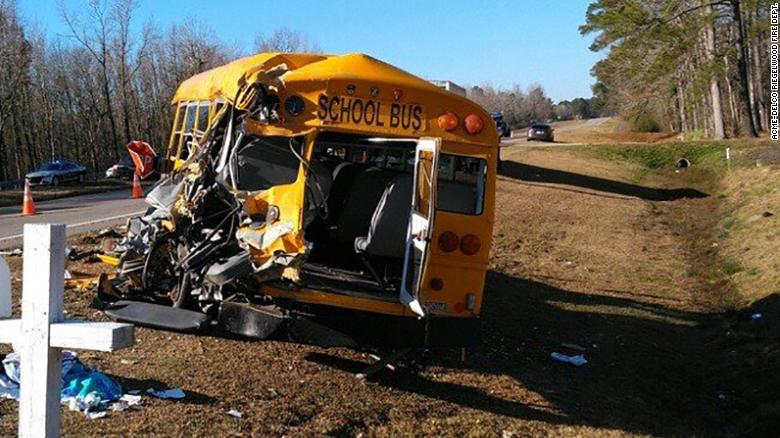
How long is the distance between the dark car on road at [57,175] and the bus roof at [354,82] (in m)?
34.2

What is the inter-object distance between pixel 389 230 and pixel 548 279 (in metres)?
7.61

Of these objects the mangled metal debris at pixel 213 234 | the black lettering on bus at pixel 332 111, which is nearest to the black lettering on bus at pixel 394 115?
the black lettering on bus at pixel 332 111

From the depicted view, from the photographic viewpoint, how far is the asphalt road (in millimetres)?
16302

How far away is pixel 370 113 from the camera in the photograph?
6777 millimetres

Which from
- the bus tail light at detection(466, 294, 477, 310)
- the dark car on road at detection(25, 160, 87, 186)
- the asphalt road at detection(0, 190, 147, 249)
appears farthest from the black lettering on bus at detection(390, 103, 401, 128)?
the dark car on road at detection(25, 160, 87, 186)

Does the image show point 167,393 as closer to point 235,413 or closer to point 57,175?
point 235,413

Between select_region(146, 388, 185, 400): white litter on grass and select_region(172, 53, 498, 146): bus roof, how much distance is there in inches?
97.5

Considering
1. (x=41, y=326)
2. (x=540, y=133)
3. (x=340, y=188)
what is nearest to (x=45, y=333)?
(x=41, y=326)

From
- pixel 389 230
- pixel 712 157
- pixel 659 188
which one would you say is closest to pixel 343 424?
pixel 389 230

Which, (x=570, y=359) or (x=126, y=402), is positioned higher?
(x=126, y=402)

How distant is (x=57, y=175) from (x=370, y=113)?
35.6m

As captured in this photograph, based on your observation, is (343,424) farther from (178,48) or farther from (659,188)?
(178,48)

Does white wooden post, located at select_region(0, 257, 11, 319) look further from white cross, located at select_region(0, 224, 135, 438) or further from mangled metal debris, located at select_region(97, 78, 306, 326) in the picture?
mangled metal debris, located at select_region(97, 78, 306, 326)

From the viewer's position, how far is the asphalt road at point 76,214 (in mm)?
16302
